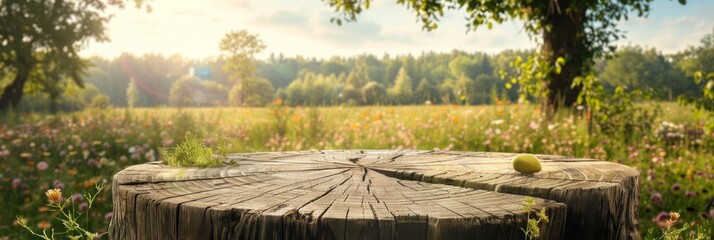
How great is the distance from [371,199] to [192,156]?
44.2 inches

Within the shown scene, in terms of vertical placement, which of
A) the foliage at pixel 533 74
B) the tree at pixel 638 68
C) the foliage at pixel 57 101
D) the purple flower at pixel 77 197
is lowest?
the purple flower at pixel 77 197

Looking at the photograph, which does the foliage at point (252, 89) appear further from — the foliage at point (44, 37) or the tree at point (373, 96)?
the foliage at point (44, 37)

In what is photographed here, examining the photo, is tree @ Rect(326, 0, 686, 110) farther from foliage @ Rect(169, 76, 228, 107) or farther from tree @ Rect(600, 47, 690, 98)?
foliage @ Rect(169, 76, 228, 107)

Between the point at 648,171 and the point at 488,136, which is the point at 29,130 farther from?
the point at 648,171

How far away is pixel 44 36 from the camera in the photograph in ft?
56.5

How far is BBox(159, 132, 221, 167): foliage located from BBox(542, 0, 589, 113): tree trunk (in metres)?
5.63

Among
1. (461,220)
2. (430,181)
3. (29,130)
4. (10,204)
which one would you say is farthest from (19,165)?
(461,220)

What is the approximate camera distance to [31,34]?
674 inches

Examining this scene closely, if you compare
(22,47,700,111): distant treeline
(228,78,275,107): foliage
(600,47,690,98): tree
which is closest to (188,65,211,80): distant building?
(22,47,700,111): distant treeline

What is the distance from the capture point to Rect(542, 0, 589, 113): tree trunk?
7.36 meters

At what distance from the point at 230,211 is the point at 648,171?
503 centimetres

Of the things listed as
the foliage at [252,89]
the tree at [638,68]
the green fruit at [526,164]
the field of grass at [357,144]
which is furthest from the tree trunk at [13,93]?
the tree at [638,68]

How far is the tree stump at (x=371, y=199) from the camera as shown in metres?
1.61

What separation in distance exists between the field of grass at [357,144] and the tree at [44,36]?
851cm
